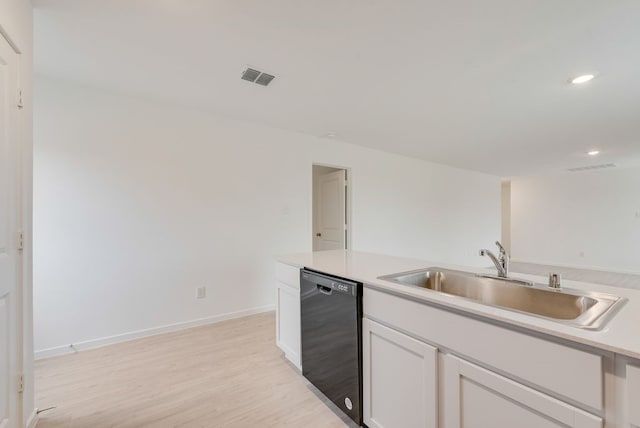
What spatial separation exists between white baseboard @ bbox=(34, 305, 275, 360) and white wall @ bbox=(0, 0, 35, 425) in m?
1.03

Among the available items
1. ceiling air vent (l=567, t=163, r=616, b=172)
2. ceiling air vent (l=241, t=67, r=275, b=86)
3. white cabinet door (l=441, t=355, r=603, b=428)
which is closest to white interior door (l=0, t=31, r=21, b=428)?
ceiling air vent (l=241, t=67, r=275, b=86)

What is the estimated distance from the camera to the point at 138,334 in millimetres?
2732

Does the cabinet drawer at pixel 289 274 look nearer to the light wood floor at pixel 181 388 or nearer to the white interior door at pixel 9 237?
the light wood floor at pixel 181 388

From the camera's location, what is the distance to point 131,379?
2.05 meters

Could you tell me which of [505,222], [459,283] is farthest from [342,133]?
[505,222]

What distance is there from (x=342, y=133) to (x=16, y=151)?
3195 millimetres

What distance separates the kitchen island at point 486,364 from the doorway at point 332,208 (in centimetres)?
278

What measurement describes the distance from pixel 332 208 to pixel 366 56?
294 cm

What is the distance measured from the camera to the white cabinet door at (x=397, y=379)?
1.20m

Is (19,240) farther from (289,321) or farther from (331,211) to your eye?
(331,211)

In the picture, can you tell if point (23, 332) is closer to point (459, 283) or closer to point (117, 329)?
point (117, 329)

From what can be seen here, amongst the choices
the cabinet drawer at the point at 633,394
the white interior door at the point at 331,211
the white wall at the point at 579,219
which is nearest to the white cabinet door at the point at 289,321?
the cabinet drawer at the point at 633,394

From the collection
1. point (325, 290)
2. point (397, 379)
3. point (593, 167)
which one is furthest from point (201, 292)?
point (593, 167)

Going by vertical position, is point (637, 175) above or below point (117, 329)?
above
